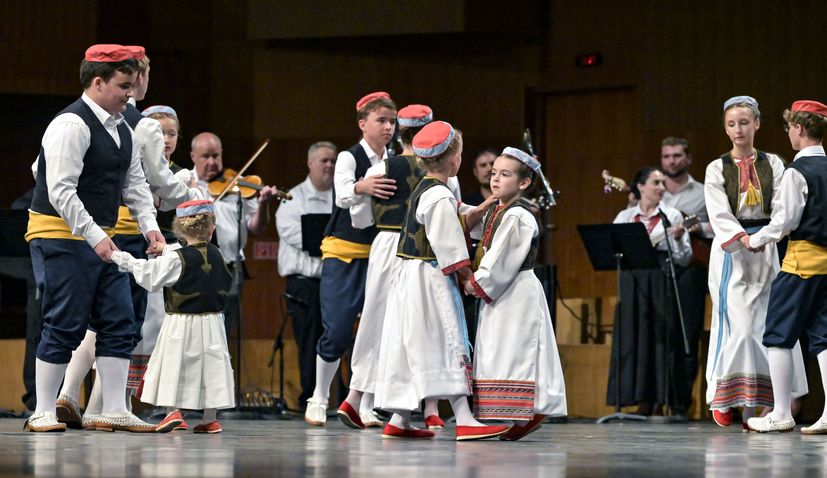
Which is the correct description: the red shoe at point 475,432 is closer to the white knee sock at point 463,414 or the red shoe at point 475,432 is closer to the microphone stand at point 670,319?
the white knee sock at point 463,414

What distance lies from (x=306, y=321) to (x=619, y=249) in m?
2.03

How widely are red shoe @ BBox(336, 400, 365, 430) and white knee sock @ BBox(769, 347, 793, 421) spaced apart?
1949 mm

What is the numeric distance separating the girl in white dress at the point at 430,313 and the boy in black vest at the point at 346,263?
123cm

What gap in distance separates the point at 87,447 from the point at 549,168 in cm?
684

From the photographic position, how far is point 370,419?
6.62 meters

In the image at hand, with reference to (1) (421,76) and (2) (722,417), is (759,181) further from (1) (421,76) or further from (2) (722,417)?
(1) (421,76)

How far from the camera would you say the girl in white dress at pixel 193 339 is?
609 cm

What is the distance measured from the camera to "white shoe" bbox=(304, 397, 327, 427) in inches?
270

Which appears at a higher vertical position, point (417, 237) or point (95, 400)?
point (417, 237)

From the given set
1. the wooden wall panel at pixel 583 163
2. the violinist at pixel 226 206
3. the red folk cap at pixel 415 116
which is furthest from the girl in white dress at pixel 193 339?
the wooden wall panel at pixel 583 163

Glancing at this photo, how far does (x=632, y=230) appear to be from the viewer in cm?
796

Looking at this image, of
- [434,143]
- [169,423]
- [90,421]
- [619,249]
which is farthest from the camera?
[619,249]

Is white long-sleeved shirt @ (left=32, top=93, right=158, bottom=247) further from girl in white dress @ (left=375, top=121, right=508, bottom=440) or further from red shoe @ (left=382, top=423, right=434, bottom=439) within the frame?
red shoe @ (left=382, top=423, right=434, bottom=439)

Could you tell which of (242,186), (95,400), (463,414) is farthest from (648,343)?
(95,400)
